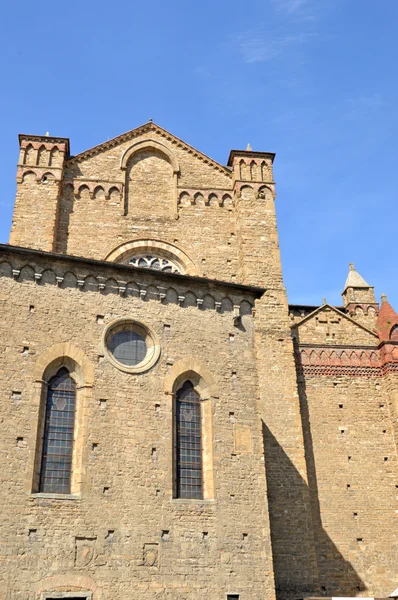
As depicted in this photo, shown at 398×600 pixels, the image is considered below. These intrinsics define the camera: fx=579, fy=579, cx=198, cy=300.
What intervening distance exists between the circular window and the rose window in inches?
300

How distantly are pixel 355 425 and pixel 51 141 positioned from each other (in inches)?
581

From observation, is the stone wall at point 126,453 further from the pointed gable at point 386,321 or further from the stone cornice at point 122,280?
the pointed gable at point 386,321

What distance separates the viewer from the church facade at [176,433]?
427 inches

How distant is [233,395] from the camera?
13.0 m

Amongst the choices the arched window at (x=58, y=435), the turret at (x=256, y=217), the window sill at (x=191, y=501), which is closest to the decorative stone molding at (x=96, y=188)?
the turret at (x=256, y=217)

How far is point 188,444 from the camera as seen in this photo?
12.4 m

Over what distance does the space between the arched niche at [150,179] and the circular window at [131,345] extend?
9.11 m

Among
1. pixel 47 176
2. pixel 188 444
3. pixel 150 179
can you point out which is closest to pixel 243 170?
pixel 150 179

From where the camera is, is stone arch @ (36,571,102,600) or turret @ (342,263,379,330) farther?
turret @ (342,263,379,330)

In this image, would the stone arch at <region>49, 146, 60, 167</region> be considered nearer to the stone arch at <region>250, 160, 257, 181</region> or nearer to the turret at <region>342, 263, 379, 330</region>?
the stone arch at <region>250, 160, 257, 181</region>

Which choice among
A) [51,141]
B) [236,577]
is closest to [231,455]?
[236,577]

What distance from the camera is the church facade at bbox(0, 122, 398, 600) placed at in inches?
427

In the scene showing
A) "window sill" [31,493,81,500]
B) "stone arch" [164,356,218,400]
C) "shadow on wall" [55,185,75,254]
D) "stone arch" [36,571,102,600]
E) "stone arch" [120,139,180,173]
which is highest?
"stone arch" [120,139,180,173]

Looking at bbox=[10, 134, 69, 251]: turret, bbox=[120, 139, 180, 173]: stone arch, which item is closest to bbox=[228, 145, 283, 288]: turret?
bbox=[120, 139, 180, 173]: stone arch
